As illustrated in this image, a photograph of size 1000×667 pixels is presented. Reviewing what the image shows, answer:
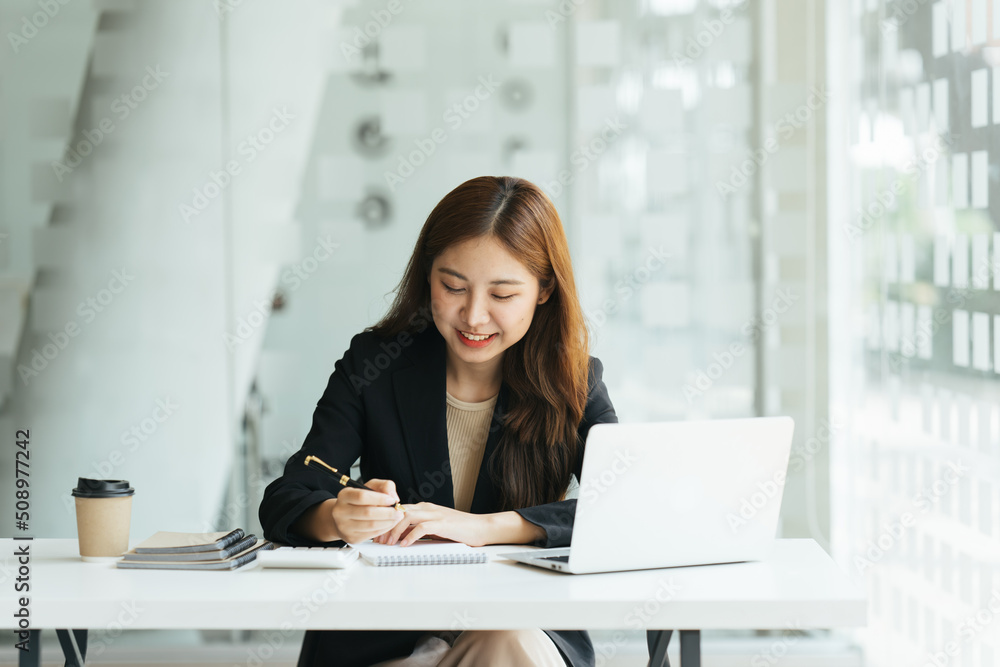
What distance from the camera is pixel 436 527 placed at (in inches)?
63.1

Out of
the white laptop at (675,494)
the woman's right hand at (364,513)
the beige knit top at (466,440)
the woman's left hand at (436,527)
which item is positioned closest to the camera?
the white laptop at (675,494)

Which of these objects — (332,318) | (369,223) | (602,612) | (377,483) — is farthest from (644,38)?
(602,612)

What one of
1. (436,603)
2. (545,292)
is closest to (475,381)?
(545,292)

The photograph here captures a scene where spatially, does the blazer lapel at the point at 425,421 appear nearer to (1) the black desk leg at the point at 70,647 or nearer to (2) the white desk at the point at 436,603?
(2) the white desk at the point at 436,603

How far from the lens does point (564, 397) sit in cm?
191

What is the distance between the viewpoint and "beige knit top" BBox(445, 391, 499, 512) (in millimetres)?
1929

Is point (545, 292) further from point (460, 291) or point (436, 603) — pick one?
point (436, 603)

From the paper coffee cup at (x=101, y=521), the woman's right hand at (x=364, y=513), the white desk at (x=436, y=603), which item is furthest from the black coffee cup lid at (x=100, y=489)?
the woman's right hand at (x=364, y=513)

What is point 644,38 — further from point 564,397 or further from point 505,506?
point 505,506

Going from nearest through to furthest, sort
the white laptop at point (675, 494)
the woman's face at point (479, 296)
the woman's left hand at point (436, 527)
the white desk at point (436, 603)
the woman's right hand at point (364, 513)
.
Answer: the white desk at point (436, 603), the white laptop at point (675, 494), the woman's right hand at point (364, 513), the woman's left hand at point (436, 527), the woman's face at point (479, 296)

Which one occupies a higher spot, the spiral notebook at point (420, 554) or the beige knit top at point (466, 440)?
the beige knit top at point (466, 440)

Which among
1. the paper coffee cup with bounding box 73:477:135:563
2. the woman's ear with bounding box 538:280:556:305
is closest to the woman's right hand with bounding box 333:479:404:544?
the paper coffee cup with bounding box 73:477:135:563

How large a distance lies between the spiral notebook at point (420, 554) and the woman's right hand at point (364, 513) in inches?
1.5

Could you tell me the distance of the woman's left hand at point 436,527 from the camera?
1599mm
